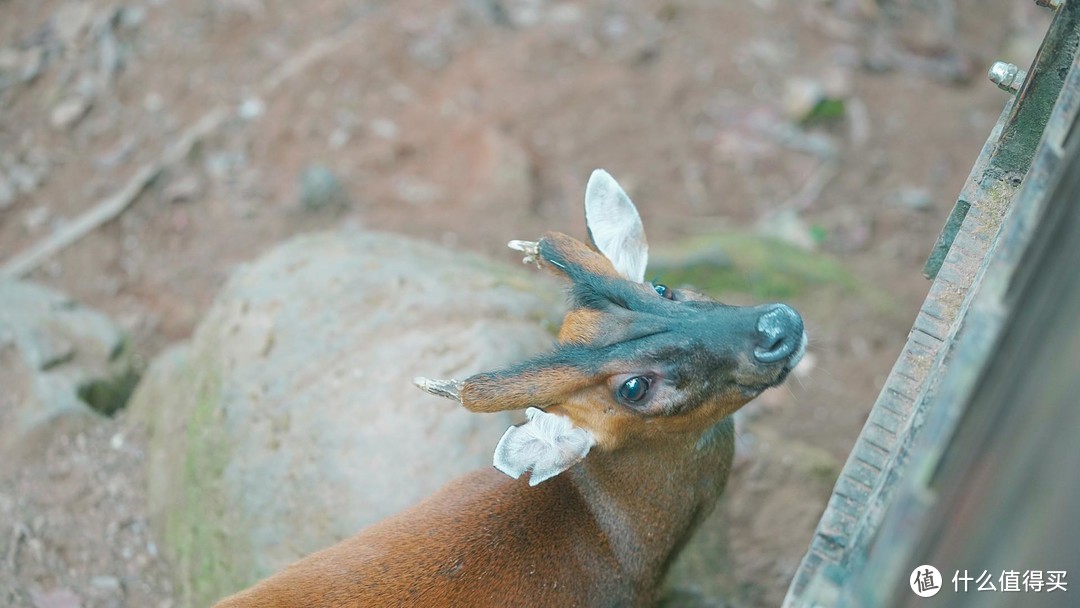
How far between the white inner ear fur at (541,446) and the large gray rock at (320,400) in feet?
2.22

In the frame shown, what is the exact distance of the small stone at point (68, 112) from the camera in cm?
762

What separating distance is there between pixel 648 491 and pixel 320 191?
4181 millimetres

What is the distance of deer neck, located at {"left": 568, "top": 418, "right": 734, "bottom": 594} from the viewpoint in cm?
381

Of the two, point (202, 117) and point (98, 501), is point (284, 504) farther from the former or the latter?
point (202, 117)

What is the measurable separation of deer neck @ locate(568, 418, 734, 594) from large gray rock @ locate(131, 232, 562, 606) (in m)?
0.58

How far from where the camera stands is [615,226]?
13.4 ft

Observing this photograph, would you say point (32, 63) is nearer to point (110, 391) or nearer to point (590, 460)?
point (110, 391)

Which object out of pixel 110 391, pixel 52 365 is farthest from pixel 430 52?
pixel 52 365

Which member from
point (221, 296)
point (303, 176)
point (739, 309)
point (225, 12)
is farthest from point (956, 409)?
point (225, 12)

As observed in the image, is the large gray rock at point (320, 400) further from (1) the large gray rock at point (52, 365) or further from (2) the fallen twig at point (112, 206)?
(2) the fallen twig at point (112, 206)

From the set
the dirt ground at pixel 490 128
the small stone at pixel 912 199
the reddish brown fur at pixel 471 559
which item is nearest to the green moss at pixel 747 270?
the dirt ground at pixel 490 128

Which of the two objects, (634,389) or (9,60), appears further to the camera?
(9,60)

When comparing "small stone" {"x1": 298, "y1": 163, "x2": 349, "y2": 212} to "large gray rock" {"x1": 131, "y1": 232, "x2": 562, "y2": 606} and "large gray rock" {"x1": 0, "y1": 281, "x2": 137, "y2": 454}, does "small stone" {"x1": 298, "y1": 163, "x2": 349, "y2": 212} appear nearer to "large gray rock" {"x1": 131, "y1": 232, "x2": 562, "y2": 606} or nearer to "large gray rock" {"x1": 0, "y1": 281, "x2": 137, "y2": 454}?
"large gray rock" {"x1": 0, "y1": 281, "x2": 137, "y2": 454}

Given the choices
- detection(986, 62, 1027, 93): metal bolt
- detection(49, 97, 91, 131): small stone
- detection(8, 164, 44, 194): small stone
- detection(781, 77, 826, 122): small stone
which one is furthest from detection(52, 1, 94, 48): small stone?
detection(986, 62, 1027, 93): metal bolt
